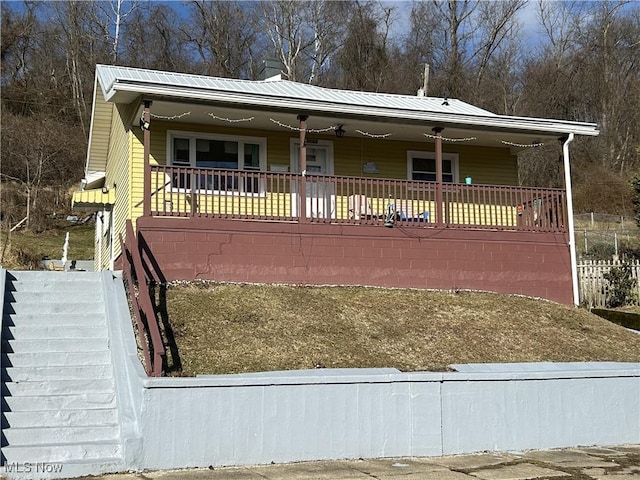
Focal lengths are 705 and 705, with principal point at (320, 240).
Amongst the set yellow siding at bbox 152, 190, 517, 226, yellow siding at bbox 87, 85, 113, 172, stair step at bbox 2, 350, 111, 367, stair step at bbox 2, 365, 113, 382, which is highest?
yellow siding at bbox 87, 85, 113, 172

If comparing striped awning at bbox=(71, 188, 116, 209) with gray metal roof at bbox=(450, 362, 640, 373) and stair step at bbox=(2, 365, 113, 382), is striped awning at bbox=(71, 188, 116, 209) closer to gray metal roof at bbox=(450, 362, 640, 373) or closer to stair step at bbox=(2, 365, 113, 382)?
stair step at bbox=(2, 365, 113, 382)

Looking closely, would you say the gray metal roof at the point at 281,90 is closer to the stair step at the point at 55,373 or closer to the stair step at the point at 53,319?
the stair step at the point at 53,319

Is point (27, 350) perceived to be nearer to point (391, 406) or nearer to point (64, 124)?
point (391, 406)

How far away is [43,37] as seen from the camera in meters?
39.6

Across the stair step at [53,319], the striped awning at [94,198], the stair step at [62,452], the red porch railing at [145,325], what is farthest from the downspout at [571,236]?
the striped awning at [94,198]

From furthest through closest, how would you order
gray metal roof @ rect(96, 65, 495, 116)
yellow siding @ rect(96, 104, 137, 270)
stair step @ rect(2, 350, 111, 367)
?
1. yellow siding @ rect(96, 104, 137, 270)
2. gray metal roof @ rect(96, 65, 495, 116)
3. stair step @ rect(2, 350, 111, 367)

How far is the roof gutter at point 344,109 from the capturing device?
13.1 meters

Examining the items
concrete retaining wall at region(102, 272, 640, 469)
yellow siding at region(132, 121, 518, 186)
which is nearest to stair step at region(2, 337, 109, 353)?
concrete retaining wall at region(102, 272, 640, 469)

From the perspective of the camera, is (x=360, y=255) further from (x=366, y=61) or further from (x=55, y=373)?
(x=366, y=61)

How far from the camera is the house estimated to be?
43.2ft

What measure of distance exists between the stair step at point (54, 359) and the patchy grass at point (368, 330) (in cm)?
110

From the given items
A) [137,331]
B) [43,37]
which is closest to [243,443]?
[137,331]

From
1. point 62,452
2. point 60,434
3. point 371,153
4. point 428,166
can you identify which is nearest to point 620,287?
point 428,166

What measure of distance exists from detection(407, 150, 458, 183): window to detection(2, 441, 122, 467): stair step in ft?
37.6
